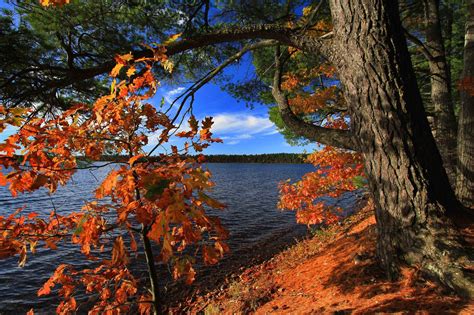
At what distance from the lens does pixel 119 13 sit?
4.67 m

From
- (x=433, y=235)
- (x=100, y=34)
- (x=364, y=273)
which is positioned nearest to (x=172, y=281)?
(x=364, y=273)

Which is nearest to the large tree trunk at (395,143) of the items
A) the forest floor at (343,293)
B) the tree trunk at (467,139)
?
the forest floor at (343,293)

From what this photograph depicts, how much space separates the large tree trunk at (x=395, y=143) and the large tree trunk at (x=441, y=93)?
10.4ft

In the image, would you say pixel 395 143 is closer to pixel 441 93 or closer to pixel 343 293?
pixel 343 293

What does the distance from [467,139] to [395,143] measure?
2667 millimetres

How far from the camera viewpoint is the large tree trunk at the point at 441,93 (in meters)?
5.23

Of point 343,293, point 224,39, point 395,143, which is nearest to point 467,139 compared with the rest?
point 395,143

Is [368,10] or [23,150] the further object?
[368,10]

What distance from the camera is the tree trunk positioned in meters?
4.36

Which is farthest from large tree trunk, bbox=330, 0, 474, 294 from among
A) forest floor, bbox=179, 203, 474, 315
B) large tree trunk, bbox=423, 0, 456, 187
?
large tree trunk, bbox=423, 0, 456, 187

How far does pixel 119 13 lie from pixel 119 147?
10.7ft

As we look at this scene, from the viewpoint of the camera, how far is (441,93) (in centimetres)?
530

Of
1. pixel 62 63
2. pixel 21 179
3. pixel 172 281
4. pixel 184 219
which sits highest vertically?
pixel 62 63

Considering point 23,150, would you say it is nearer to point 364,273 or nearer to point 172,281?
point 364,273
